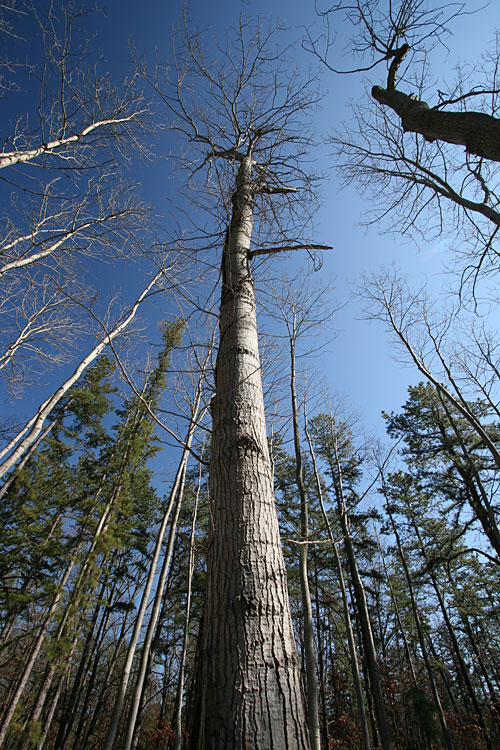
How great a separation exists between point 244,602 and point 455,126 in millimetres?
4203

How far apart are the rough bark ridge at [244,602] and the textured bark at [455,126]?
121 inches

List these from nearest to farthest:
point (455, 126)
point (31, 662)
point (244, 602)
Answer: point (244, 602), point (455, 126), point (31, 662)

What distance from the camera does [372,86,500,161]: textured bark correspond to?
2.89 metres

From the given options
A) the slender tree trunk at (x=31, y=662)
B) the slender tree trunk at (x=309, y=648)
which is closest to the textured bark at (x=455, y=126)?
the slender tree trunk at (x=309, y=648)

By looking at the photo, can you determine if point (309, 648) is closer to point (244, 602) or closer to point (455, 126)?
point (244, 602)

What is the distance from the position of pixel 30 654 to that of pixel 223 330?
1076 centimetres

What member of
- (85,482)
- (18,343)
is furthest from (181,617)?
(18,343)

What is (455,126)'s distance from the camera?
3088mm

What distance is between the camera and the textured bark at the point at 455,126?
2.89 m

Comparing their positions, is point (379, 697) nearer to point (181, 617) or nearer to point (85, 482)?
point (181, 617)

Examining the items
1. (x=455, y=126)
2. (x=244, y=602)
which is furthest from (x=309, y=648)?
(x=455, y=126)

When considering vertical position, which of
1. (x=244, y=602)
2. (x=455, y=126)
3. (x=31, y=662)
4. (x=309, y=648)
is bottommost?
(x=244, y=602)

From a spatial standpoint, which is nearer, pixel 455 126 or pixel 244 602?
pixel 244 602

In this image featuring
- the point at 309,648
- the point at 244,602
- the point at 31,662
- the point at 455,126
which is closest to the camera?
the point at 244,602
